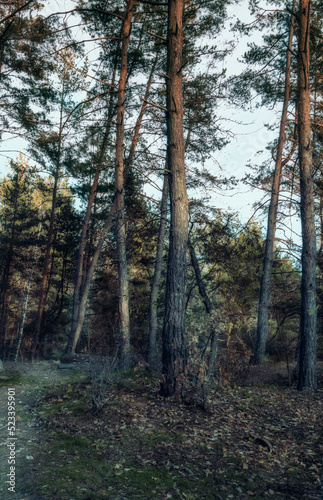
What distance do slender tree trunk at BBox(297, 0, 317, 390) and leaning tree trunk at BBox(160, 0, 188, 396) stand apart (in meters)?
3.57

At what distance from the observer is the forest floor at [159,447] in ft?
10.8

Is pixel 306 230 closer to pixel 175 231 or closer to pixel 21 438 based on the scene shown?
pixel 175 231

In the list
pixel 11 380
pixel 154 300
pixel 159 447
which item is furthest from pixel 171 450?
pixel 154 300

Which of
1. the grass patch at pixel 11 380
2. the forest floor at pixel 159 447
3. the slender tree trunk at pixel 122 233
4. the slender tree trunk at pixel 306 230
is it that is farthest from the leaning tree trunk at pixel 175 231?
the grass patch at pixel 11 380

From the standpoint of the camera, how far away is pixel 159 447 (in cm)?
413

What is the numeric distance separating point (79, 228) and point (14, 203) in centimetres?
439

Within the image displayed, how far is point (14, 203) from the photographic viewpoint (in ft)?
63.2

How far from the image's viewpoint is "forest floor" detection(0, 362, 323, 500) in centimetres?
328

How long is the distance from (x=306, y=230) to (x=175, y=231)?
3.83m

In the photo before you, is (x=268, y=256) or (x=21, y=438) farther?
(x=268, y=256)

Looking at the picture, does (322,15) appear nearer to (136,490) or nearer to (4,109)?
(4,109)

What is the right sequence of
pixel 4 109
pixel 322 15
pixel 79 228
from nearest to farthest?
1. pixel 322 15
2. pixel 4 109
3. pixel 79 228

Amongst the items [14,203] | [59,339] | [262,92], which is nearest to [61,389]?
[262,92]

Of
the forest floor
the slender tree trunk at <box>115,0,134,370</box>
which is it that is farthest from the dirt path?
the slender tree trunk at <box>115,0,134,370</box>
